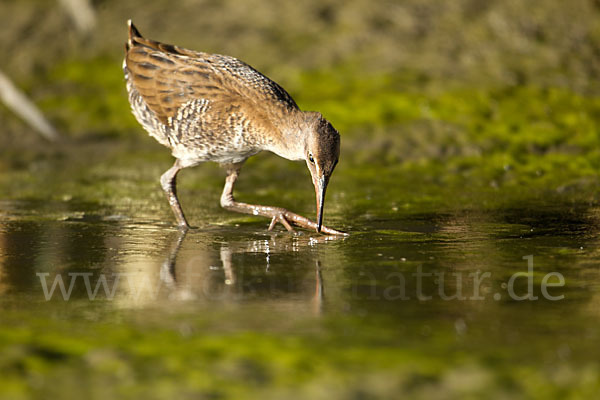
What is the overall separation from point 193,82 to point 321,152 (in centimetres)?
166

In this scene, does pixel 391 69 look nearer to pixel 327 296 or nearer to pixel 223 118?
pixel 223 118

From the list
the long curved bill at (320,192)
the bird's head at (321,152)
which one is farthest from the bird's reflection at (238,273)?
the bird's head at (321,152)

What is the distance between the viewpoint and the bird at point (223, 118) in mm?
7223

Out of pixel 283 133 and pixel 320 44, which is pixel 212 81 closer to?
pixel 283 133

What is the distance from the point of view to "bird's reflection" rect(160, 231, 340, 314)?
17.8 feet

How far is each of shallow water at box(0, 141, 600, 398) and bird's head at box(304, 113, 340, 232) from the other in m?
0.44

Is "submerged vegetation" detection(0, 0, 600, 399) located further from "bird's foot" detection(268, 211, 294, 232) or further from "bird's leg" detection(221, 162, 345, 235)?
"bird's foot" detection(268, 211, 294, 232)

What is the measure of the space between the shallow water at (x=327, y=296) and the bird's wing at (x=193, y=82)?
107 centimetres

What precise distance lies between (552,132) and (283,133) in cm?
474

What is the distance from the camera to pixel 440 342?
4.47 m

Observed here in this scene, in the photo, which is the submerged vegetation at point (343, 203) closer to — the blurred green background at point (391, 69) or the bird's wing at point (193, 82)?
the blurred green background at point (391, 69)

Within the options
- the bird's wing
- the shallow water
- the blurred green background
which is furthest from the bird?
the blurred green background

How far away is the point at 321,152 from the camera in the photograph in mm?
6852

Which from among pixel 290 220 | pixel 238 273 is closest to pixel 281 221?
pixel 290 220
